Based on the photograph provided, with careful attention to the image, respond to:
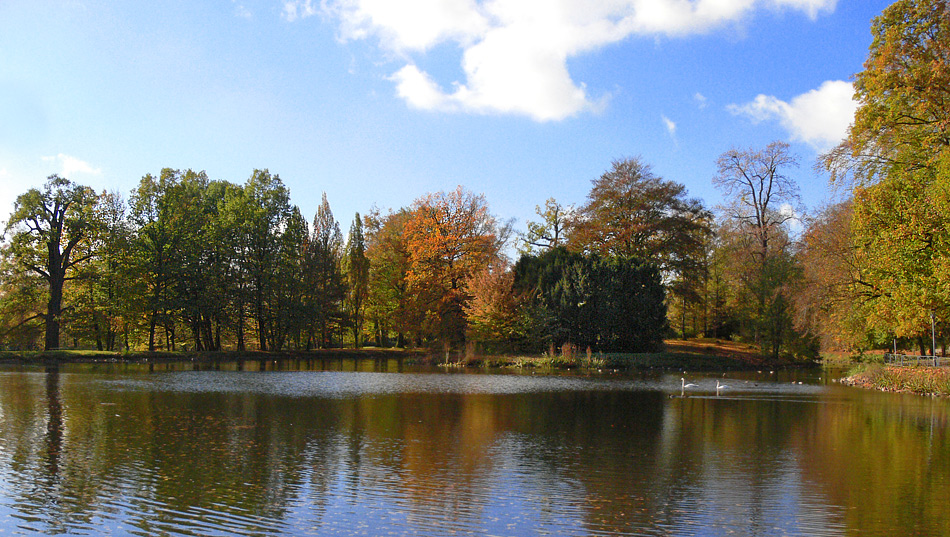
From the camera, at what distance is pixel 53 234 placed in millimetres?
43312

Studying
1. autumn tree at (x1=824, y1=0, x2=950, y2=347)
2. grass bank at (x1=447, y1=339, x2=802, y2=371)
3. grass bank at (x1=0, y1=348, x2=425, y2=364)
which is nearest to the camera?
autumn tree at (x1=824, y1=0, x2=950, y2=347)

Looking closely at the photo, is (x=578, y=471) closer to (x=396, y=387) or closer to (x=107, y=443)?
(x=107, y=443)

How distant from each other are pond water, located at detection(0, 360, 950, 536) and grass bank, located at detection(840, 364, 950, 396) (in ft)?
9.68

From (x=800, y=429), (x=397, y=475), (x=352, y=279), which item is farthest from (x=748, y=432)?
(x=352, y=279)

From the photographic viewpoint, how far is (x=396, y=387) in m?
27.1

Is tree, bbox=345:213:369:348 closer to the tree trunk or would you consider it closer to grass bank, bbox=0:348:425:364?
grass bank, bbox=0:348:425:364

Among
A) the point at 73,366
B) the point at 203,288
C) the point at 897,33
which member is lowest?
the point at 73,366

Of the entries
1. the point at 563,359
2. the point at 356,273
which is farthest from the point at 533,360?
the point at 356,273

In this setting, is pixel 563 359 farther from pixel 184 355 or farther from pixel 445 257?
pixel 184 355

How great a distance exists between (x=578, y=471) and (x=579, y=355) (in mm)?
30257

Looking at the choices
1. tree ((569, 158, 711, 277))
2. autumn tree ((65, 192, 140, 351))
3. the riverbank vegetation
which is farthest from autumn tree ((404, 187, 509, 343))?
autumn tree ((65, 192, 140, 351))

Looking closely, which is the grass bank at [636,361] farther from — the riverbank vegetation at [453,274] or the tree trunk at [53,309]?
the tree trunk at [53,309]

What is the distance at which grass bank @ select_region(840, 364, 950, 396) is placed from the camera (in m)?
→ 25.4

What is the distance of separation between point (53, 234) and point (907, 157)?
47252mm
